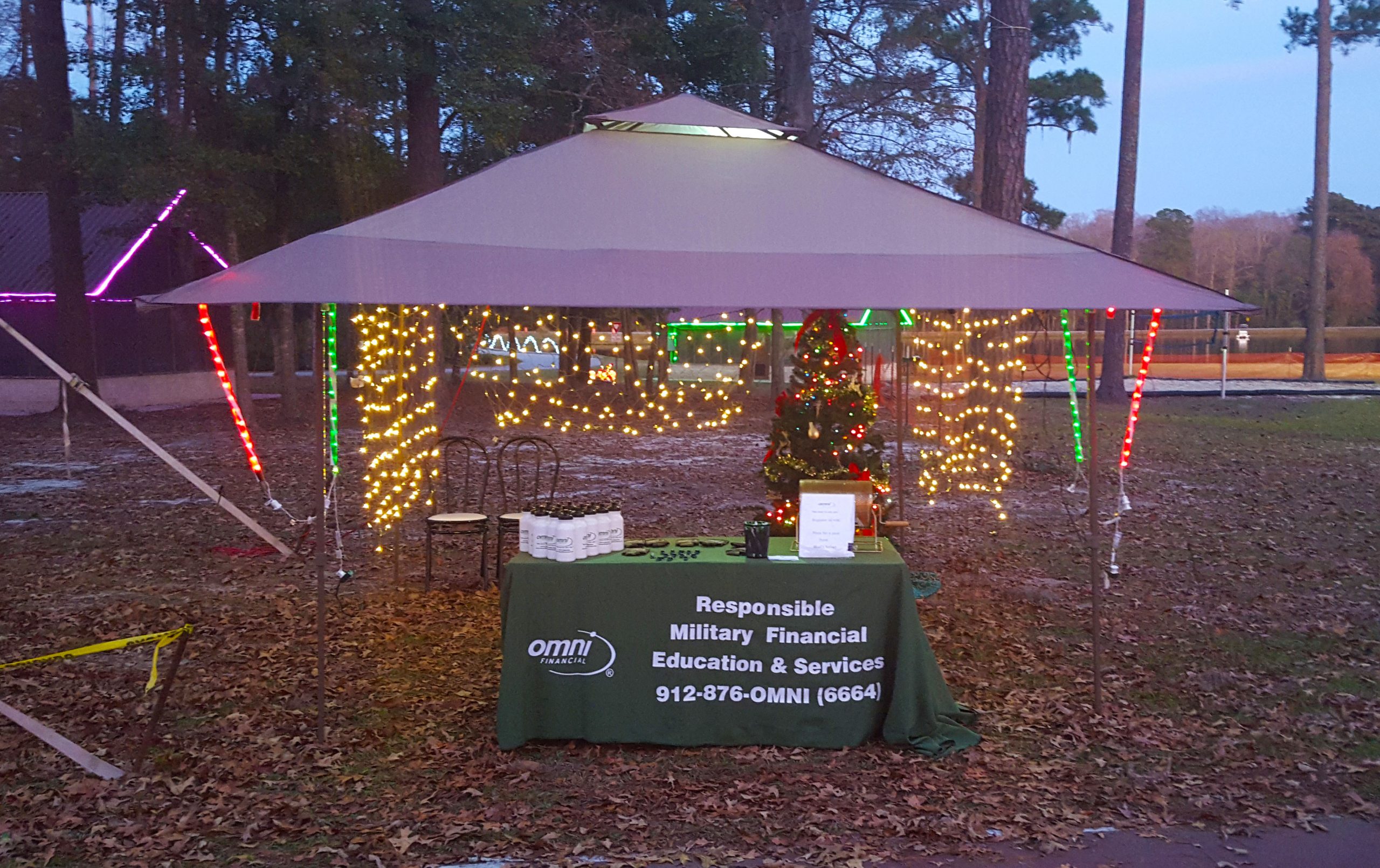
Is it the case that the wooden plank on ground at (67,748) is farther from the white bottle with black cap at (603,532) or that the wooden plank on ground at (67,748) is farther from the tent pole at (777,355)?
the tent pole at (777,355)

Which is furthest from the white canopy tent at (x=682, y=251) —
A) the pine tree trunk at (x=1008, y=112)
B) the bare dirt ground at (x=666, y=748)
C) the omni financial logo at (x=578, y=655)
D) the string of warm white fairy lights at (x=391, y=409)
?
the pine tree trunk at (x=1008, y=112)

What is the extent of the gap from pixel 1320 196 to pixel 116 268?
30.1 metres

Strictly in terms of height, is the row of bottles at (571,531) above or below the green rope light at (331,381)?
below

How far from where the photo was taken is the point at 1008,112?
12422 millimetres

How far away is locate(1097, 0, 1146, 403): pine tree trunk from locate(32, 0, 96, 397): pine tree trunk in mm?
17310

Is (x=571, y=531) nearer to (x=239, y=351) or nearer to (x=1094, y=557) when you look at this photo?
(x=1094, y=557)

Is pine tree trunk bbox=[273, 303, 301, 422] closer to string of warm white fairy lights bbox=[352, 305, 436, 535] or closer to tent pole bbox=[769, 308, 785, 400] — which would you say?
tent pole bbox=[769, 308, 785, 400]

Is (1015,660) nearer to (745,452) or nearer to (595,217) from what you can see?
(595,217)

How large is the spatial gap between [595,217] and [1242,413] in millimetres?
19057

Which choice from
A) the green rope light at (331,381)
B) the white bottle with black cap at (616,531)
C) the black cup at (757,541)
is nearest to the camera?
the black cup at (757,541)

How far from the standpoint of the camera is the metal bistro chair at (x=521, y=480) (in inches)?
302

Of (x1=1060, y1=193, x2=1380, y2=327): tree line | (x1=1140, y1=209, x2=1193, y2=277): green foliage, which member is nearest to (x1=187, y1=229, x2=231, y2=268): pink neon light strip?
(x1=1060, y1=193, x2=1380, y2=327): tree line

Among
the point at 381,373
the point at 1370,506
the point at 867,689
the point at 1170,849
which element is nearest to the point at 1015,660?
the point at 867,689

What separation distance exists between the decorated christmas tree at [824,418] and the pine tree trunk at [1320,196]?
87.5ft
